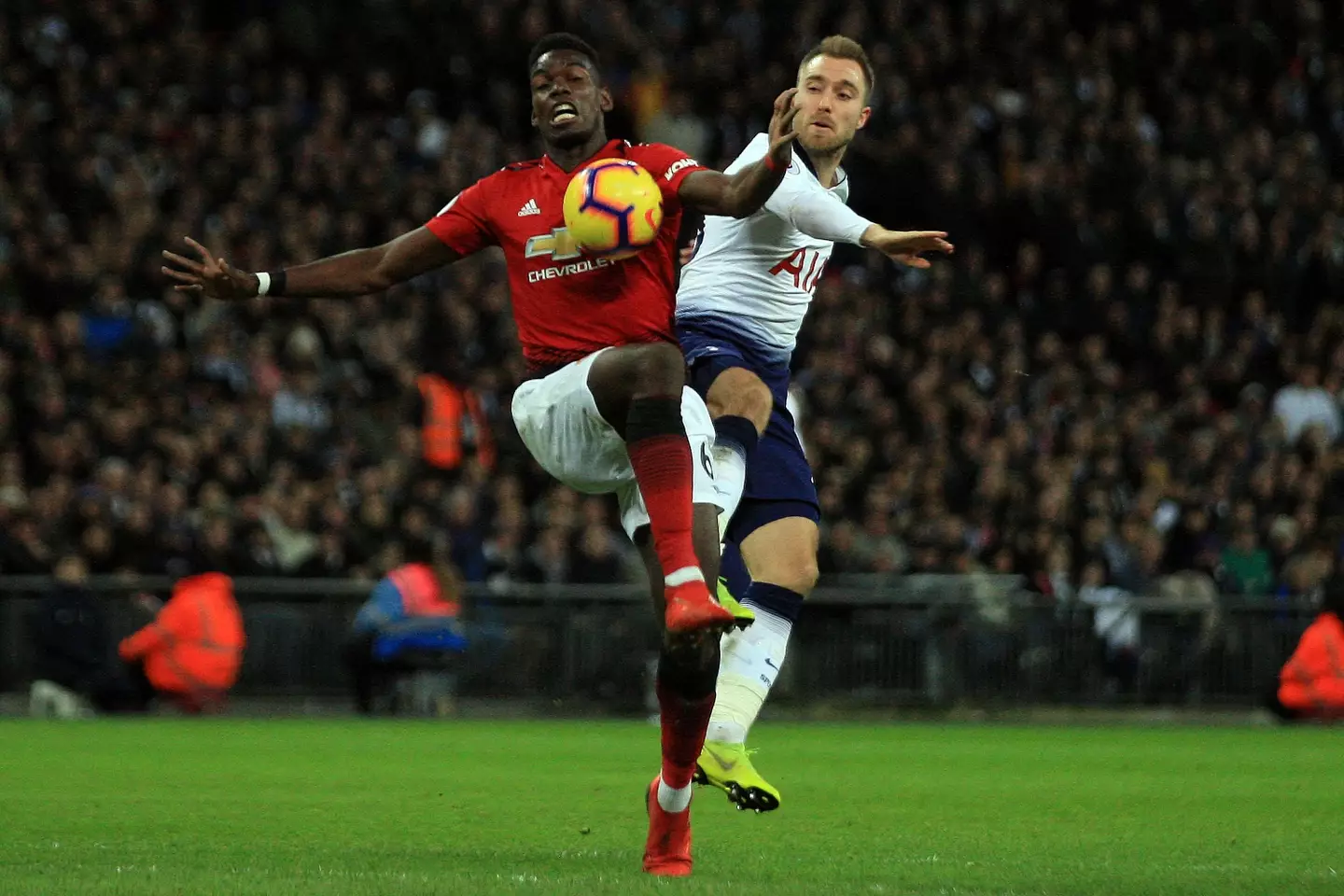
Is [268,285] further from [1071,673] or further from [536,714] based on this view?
[1071,673]

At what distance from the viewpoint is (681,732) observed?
6074mm

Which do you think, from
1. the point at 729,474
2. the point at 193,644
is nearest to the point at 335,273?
the point at 729,474

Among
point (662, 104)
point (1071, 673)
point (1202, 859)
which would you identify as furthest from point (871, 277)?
point (1202, 859)

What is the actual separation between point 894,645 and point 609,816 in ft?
29.2

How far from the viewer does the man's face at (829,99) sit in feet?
24.9

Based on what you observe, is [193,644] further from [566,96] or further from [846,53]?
[566,96]

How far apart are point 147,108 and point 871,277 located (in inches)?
277

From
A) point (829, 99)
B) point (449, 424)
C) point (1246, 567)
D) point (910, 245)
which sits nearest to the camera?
point (910, 245)

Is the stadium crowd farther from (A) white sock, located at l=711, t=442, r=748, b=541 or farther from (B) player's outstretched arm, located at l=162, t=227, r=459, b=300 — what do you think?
(B) player's outstretched arm, located at l=162, t=227, r=459, b=300

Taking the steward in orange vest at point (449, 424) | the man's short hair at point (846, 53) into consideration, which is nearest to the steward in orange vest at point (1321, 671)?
the steward in orange vest at point (449, 424)

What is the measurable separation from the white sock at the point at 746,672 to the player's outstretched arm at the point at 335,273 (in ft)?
5.40

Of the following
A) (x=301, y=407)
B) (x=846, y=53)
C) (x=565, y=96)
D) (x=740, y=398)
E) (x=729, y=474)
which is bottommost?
(x=729, y=474)

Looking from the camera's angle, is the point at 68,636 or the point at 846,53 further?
the point at 68,636

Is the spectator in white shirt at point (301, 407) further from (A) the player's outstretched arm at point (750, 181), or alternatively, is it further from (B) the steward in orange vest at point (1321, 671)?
(A) the player's outstretched arm at point (750, 181)
